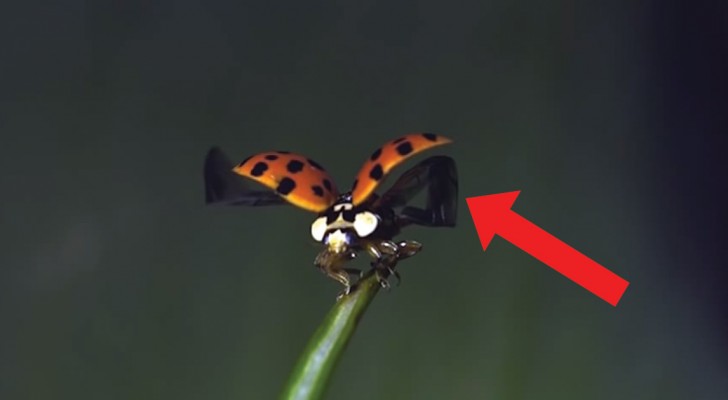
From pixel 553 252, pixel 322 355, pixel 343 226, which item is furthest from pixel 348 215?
pixel 553 252

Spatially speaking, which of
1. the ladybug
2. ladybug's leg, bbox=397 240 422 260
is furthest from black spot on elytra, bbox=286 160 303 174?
ladybug's leg, bbox=397 240 422 260

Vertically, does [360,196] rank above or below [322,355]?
above

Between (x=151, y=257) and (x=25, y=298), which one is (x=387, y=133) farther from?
(x=25, y=298)

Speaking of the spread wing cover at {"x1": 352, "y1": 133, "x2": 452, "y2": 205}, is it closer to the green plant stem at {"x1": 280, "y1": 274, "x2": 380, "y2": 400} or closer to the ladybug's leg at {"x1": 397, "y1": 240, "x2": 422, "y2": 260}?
the ladybug's leg at {"x1": 397, "y1": 240, "x2": 422, "y2": 260}

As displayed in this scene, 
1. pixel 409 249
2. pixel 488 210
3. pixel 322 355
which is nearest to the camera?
pixel 322 355

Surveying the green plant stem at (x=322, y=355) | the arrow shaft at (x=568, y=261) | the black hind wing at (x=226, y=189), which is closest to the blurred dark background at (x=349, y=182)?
the arrow shaft at (x=568, y=261)

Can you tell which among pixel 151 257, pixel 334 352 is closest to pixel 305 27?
pixel 151 257

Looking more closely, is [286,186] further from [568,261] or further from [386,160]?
[568,261]
